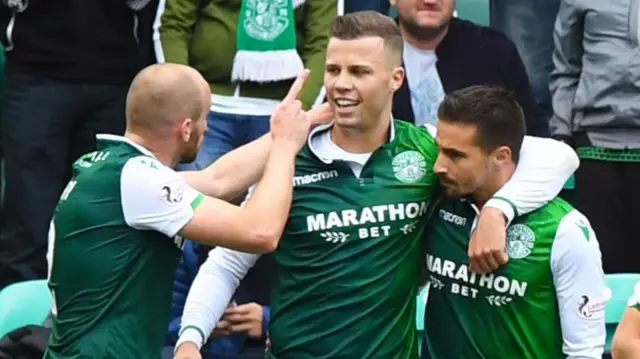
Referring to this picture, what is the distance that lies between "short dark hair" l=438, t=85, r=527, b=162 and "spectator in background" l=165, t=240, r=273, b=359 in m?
1.08

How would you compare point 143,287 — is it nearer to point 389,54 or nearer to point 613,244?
point 389,54

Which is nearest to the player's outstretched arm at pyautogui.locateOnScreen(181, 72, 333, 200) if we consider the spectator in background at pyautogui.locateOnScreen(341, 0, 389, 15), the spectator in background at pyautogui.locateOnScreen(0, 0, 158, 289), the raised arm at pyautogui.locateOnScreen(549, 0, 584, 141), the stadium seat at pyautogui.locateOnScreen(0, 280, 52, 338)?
the stadium seat at pyautogui.locateOnScreen(0, 280, 52, 338)

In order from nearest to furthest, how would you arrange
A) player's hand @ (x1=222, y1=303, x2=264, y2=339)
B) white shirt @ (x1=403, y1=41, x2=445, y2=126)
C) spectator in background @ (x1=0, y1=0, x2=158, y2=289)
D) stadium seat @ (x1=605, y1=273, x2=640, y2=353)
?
1. player's hand @ (x1=222, y1=303, x2=264, y2=339)
2. stadium seat @ (x1=605, y1=273, x2=640, y2=353)
3. white shirt @ (x1=403, y1=41, x2=445, y2=126)
4. spectator in background @ (x1=0, y1=0, x2=158, y2=289)

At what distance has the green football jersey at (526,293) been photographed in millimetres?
3975

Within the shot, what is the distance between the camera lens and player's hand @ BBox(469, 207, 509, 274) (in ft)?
13.2

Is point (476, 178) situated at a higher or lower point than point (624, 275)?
higher

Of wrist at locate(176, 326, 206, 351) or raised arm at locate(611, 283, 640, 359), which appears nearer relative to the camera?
raised arm at locate(611, 283, 640, 359)

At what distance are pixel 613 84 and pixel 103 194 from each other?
2.80 meters

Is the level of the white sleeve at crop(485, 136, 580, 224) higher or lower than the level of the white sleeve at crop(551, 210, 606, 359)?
higher

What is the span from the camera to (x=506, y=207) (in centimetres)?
405

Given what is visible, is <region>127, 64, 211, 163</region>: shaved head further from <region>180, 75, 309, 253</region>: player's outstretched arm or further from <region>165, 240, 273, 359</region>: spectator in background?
<region>165, 240, 273, 359</region>: spectator in background

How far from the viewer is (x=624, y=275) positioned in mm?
5449

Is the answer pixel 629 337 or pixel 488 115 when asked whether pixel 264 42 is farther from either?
pixel 629 337

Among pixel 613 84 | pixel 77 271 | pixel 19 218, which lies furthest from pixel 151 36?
pixel 77 271
